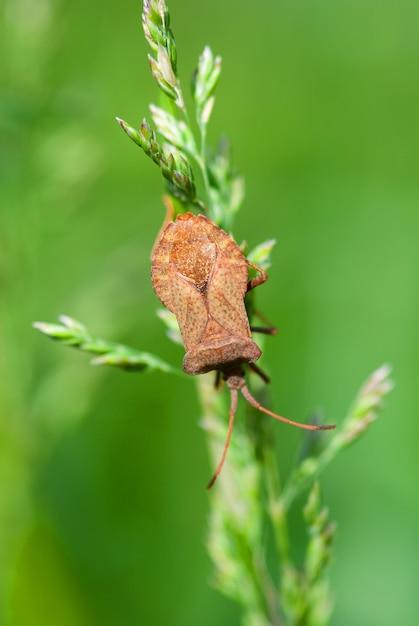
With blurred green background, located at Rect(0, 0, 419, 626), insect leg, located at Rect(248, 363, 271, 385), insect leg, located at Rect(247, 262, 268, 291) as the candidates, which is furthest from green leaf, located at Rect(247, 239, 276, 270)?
blurred green background, located at Rect(0, 0, 419, 626)

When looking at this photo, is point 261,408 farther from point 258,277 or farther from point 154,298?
point 154,298

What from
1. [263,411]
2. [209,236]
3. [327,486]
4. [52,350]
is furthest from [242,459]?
[327,486]

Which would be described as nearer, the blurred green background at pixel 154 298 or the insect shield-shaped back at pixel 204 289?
the insect shield-shaped back at pixel 204 289

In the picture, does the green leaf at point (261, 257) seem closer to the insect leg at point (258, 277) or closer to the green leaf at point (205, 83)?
the insect leg at point (258, 277)

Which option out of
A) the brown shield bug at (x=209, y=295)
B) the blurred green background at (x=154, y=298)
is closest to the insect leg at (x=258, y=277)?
the brown shield bug at (x=209, y=295)

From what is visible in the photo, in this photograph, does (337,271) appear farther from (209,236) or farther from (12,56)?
(209,236)

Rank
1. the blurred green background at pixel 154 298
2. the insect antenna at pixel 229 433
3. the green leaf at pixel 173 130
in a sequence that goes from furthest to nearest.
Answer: the blurred green background at pixel 154 298
the insect antenna at pixel 229 433
the green leaf at pixel 173 130

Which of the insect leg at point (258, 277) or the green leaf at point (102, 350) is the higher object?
the insect leg at point (258, 277)
